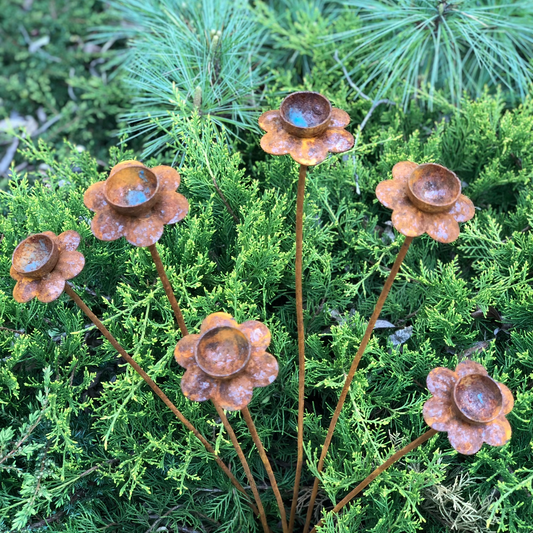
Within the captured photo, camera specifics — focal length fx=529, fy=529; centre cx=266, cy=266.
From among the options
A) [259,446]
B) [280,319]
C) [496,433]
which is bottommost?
[280,319]

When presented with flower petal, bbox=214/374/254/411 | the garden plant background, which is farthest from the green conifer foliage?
flower petal, bbox=214/374/254/411

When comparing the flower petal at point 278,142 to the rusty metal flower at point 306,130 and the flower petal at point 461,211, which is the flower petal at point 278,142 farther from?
the flower petal at point 461,211

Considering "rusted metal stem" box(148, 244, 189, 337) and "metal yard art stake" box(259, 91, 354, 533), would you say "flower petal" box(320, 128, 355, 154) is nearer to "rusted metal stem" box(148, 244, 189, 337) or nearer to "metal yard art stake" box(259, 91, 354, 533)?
"metal yard art stake" box(259, 91, 354, 533)

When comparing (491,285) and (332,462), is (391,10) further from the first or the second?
(332,462)

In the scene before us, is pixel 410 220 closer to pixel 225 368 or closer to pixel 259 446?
pixel 225 368

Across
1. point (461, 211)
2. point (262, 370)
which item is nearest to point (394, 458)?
point (262, 370)

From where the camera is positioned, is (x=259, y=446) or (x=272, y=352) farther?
(x=272, y=352)

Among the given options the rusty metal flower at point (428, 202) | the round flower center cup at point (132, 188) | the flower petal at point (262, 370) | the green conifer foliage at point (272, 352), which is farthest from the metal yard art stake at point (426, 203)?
the green conifer foliage at point (272, 352)
